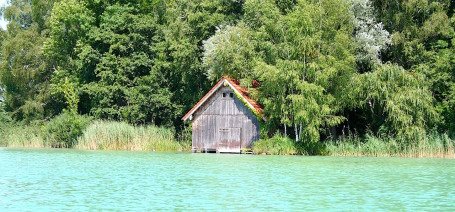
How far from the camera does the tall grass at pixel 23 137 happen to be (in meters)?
47.0

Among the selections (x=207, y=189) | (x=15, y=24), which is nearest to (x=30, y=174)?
(x=207, y=189)

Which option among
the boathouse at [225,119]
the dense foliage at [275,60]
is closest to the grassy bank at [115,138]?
the dense foliage at [275,60]

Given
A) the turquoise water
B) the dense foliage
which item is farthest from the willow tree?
the turquoise water

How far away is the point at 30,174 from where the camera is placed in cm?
2156

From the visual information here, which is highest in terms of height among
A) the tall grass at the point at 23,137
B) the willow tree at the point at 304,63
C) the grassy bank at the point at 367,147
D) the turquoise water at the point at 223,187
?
the willow tree at the point at 304,63

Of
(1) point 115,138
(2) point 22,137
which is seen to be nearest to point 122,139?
(1) point 115,138

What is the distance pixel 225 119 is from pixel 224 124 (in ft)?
1.03

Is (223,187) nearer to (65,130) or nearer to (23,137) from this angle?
(65,130)

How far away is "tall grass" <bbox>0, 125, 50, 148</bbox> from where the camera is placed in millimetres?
46969

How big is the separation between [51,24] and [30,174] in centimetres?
3411

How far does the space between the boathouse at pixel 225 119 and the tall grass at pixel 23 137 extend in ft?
42.3

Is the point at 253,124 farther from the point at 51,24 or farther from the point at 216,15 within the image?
the point at 51,24

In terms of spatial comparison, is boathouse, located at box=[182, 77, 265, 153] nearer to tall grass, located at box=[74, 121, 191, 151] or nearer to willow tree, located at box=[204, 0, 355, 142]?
willow tree, located at box=[204, 0, 355, 142]

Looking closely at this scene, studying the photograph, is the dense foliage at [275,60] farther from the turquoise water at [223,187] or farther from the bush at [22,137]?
the turquoise water at [223,187]
